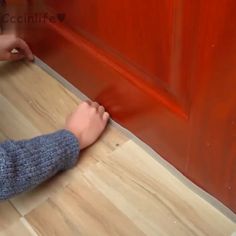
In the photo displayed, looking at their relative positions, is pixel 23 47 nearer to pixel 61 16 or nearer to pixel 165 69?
pixel 61 16

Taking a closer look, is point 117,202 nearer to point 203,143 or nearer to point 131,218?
point 131,218

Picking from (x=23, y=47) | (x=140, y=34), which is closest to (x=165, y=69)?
(x=140, y=34)

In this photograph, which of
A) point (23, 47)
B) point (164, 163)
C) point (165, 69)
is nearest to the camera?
point (165, 69)

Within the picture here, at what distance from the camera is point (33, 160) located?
0.65 metres

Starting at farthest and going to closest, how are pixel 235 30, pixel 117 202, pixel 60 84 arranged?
1. pixel 60 84
2. pixel 117 202
3. pixel 235 30

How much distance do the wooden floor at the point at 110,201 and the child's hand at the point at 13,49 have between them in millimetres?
183

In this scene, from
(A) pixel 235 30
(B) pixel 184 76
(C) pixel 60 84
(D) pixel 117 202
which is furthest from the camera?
(C) pixel 60 84

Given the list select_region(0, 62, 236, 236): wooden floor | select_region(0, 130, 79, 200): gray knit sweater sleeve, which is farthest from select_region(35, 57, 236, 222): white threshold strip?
select_region(0, 130, 79, 200): gray knit sweater sleeve

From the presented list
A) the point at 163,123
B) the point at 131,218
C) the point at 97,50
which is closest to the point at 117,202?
the point at 131,218

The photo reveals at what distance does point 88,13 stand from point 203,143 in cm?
29

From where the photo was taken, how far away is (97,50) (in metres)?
0.74

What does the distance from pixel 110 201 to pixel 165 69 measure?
0.76 feet

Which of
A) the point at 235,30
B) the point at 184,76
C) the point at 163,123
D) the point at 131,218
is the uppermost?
the point at 235,30

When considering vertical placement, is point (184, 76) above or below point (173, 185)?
above
